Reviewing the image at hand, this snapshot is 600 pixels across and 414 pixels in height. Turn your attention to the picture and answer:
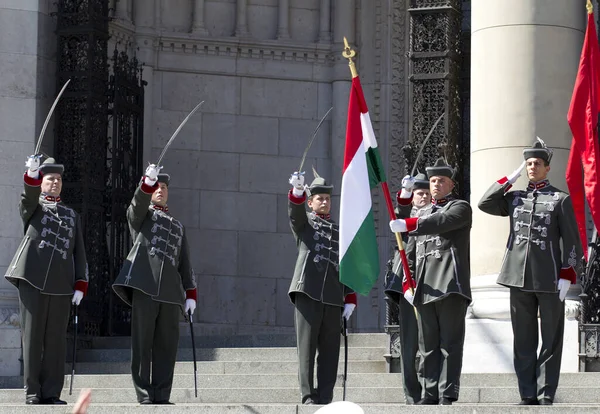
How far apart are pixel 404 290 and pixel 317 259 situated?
88 centimetres

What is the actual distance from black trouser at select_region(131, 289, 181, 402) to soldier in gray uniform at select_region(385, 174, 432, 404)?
196cm

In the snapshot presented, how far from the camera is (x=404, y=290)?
41.2 feet

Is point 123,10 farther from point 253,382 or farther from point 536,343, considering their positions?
point 536,343

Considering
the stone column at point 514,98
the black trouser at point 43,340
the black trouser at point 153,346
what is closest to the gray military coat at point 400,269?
the stone column at point 514,98

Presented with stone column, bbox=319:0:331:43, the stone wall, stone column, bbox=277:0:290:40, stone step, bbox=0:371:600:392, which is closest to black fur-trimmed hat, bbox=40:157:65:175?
stone step, bbox=0:371:600:392

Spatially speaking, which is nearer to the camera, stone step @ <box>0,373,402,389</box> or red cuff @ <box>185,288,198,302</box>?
red cuff @ <box>185,288,198,302</box>

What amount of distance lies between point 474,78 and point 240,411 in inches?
239

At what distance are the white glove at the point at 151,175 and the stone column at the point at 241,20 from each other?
9.04 meters

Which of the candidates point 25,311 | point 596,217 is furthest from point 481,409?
point 25,311

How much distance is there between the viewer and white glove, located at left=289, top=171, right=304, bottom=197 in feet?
40.2

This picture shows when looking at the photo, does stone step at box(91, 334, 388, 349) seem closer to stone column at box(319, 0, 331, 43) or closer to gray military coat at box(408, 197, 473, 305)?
stone column at box(319, 0, 331, 43)

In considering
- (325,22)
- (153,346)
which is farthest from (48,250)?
(325,22)

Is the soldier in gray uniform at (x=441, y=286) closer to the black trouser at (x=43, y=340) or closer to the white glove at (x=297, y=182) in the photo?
the white glove at (x=297, y=182)

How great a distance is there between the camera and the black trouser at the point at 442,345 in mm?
11766
